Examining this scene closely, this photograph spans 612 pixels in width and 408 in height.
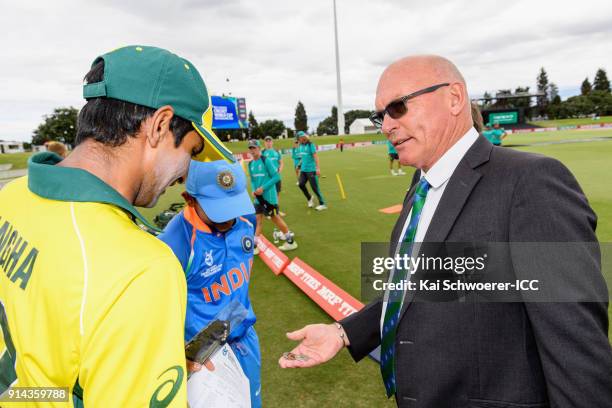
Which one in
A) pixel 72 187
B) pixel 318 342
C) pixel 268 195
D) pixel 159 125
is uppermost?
pixel 159 125

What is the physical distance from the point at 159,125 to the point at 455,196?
1.29 meters

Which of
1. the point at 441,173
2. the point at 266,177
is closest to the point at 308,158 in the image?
the point at 266,177

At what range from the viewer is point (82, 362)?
83cm

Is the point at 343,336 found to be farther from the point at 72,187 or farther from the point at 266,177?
the point at 266,177

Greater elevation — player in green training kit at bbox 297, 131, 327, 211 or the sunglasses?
the sunglasses

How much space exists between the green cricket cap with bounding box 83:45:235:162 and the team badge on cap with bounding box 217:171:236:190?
4.48 ft

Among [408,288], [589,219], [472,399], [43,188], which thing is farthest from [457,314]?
[43,188]

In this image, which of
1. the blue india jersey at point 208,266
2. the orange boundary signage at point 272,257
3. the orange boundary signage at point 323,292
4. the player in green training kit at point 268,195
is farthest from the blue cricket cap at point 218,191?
the player in green training kit at point 268,195

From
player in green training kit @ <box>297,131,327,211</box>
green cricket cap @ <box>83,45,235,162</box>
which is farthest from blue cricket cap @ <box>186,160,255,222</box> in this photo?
player in green training kit @ <box>297,131,327,211</box>

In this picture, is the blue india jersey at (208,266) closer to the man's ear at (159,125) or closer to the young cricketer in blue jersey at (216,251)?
the young cricketer in blue jersey at (216,251)

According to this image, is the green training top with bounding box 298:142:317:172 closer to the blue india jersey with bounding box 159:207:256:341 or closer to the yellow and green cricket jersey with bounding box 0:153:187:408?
the blue india jersey with bounding box 159:207:256:341

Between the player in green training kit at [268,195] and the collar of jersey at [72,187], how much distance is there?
257 inches

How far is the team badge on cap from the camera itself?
268 cm

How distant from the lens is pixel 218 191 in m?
2.61
